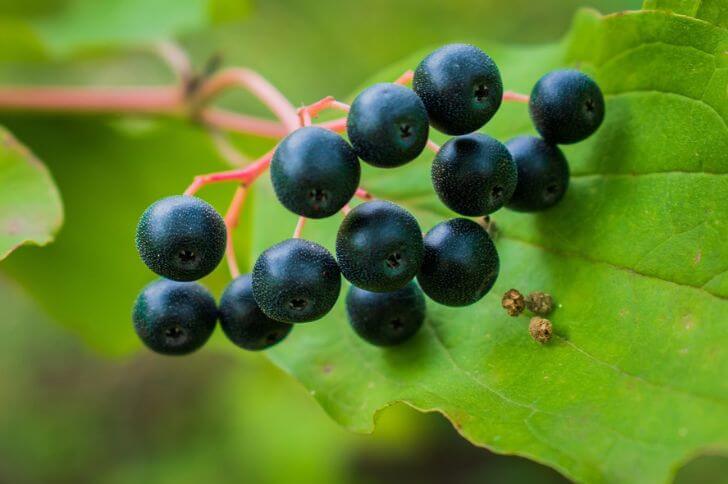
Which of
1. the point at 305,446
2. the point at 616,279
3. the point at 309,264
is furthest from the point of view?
the point at 305,446

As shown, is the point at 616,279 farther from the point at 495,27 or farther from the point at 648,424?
the point at 495,27

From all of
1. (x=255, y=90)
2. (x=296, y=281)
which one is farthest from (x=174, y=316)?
(x=255, y=90)

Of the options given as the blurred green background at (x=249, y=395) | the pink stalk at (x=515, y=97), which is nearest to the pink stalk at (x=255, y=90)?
the pink stalk at (x=515, y=97)

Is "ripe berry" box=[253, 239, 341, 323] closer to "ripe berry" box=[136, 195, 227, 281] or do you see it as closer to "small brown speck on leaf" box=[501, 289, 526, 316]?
"ripe berry" box=[136, 195, 227, 281]

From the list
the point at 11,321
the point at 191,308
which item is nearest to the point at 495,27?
the point at 191,308

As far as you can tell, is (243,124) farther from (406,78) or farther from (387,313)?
(387,313)

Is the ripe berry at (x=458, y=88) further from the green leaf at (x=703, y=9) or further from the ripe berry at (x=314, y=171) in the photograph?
the green leaf at (x=703, y=9)

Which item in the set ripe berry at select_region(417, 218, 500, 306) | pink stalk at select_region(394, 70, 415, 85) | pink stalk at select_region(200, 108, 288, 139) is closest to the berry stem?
pink stalk at select_region(394, 70, 415, 85)
